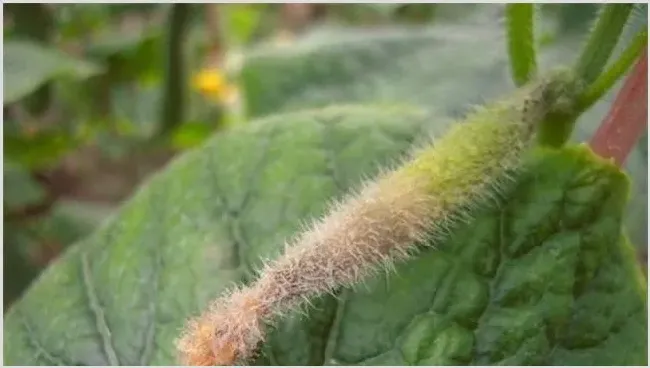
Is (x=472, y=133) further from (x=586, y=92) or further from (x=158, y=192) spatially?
(x=158, y=192)

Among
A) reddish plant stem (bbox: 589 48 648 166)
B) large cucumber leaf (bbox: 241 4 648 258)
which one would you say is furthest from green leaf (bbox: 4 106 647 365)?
large cucumber leaf (bbox: 241 4 648 258)

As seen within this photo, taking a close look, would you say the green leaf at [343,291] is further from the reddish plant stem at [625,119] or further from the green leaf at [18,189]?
the green leaf at [18,189]

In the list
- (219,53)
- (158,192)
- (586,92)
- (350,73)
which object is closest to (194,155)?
(158,192)

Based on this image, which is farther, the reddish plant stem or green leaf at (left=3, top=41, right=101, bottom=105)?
green leaf at (left=3, top=41, right=101, bottom=105)

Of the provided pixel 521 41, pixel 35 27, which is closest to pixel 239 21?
pixel 35 27

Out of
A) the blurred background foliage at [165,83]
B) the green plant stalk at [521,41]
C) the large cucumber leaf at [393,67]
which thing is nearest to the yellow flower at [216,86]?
the blurred background foliage at [165,83]

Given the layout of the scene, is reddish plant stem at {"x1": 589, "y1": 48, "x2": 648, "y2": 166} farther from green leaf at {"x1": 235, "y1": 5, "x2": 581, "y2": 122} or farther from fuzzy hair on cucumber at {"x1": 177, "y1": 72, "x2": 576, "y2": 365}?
green leaf at {"x1": 235, "y1": 5, "x2": 581, "y2": 122}

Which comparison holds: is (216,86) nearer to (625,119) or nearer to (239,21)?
(239,21)
